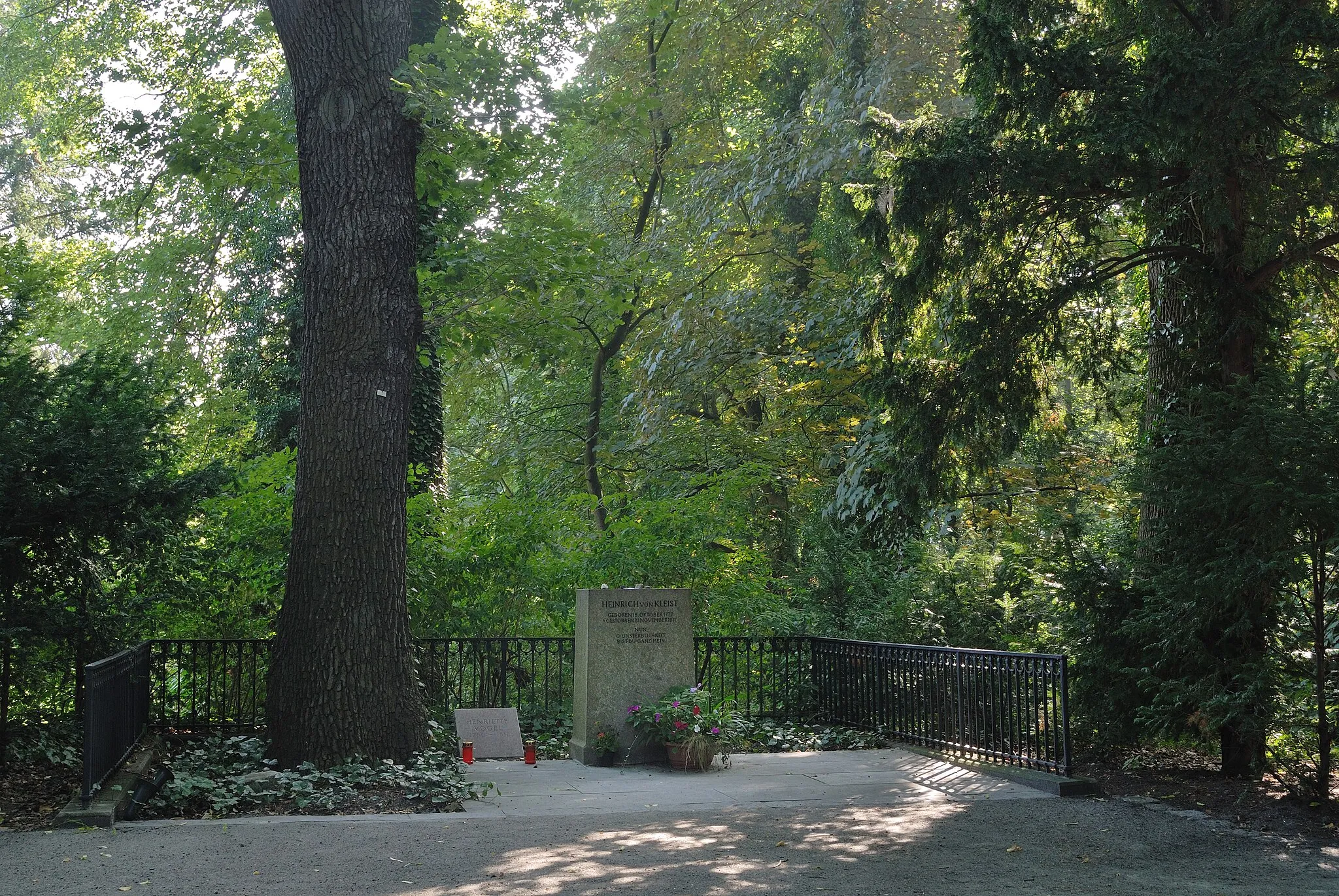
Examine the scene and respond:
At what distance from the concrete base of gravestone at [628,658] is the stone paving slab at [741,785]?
0.27 metres

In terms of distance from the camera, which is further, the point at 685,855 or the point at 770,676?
the point at 770,676

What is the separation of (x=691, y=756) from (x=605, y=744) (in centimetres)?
91

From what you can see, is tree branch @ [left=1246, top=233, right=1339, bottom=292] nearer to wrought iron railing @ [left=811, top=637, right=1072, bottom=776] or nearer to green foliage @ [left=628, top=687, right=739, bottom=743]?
wrought iron railing @ [left=811, top=637, right=1072, bottom=776]

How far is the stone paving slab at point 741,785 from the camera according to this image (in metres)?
8.55

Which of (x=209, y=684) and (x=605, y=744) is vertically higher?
(x=209, y=684)

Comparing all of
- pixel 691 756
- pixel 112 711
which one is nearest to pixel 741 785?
pixel 691 756

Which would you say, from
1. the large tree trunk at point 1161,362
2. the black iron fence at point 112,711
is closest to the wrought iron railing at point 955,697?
the large tree trunk at point 1161,362

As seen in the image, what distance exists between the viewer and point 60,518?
8.88 metres

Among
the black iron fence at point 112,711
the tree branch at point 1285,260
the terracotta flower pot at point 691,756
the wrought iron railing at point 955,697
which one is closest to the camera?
the black iron fence at point 112,711

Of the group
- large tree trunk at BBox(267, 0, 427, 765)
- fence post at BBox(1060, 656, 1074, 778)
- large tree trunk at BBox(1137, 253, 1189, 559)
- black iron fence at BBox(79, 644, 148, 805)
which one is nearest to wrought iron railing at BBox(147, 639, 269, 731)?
black iron fence at BBox(79, 644, 148, 805)

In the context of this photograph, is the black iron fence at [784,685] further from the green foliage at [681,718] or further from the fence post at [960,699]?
the green foliage at [681,718]

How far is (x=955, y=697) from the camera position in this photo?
11117 millimetres

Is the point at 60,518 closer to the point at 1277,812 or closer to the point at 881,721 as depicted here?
the point at 881,721

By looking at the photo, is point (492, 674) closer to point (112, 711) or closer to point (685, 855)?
point (112, 711)
